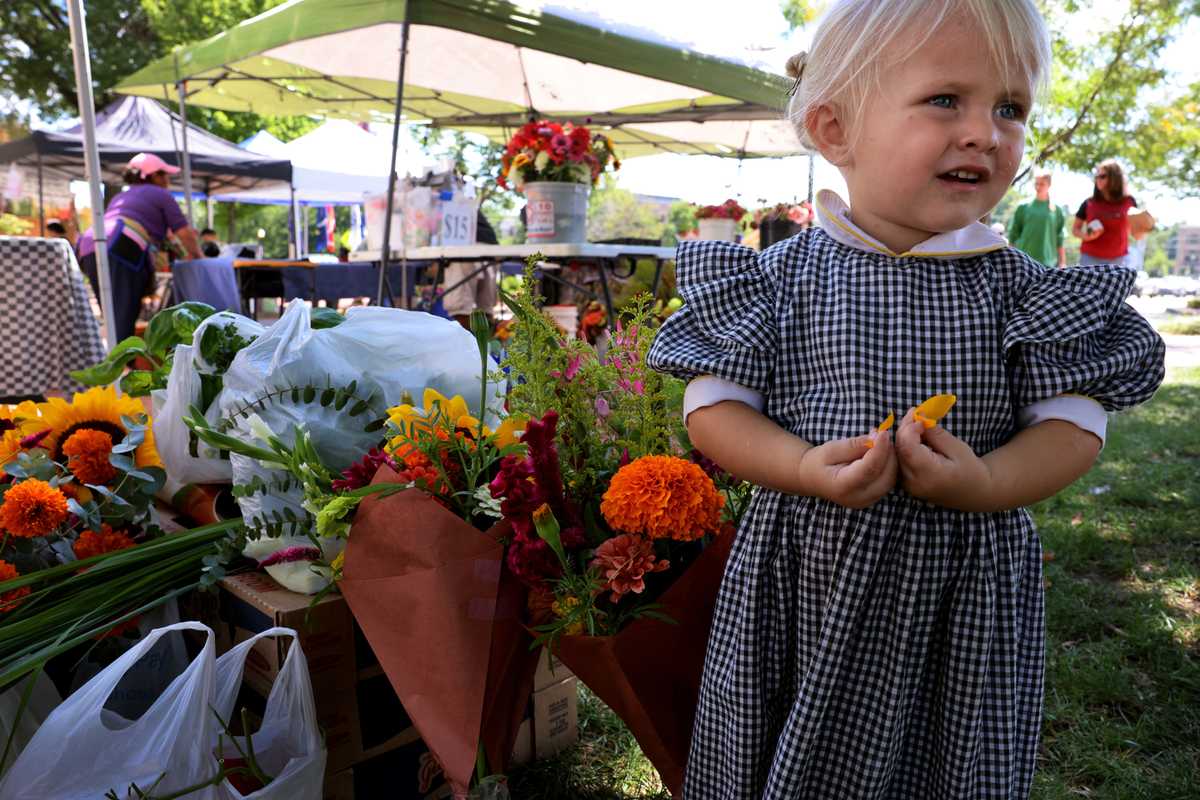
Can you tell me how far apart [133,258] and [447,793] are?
206 inches

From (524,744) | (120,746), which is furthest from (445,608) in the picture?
(524,744)

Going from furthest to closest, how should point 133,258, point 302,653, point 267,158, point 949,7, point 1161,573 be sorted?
point 267,158, point 133,258, point 1161,573, point 302,653, point 949,7

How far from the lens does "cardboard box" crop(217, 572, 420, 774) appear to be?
1.25 metres

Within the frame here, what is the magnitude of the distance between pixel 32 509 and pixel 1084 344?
1.50 m

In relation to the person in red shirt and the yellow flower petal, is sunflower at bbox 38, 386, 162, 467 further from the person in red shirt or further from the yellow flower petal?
the person in red shirt

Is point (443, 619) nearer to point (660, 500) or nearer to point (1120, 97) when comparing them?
point (660, 500)

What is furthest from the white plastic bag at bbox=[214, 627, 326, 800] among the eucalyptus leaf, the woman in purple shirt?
the woman in purple shirt

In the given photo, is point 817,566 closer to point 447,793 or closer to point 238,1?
point 447,793

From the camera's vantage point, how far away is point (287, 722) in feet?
3.80

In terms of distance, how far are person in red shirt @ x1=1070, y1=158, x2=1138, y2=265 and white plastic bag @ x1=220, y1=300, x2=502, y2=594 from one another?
6096mm

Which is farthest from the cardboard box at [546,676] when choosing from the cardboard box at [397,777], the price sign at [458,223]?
the price sign at [458,223]

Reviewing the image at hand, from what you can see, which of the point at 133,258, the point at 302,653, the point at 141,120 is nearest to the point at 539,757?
the point at 302,653

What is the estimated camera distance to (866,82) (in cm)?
95

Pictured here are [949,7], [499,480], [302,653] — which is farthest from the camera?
[302,653]
